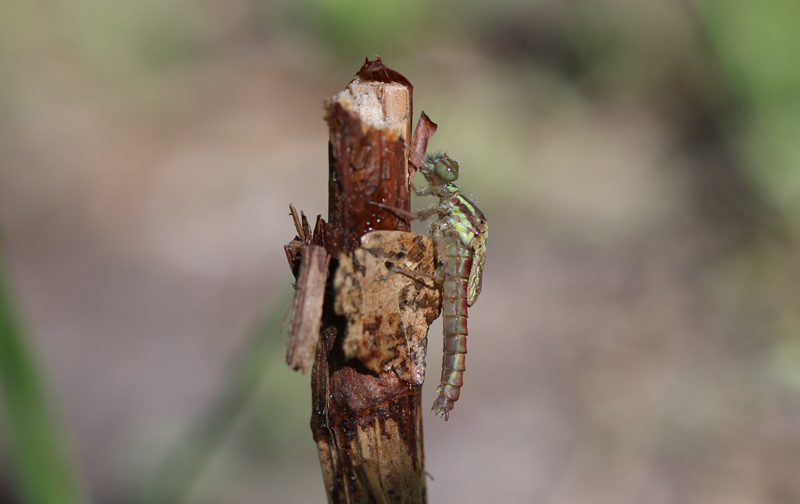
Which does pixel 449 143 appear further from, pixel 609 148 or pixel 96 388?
pixel 96 388

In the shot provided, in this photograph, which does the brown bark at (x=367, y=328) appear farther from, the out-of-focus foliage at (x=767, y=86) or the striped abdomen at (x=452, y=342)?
the out-of-focus foliage at (x=767, y=86)

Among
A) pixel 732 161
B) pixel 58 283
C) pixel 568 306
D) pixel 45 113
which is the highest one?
pixel 45 113

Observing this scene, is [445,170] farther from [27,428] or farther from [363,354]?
[27,428]

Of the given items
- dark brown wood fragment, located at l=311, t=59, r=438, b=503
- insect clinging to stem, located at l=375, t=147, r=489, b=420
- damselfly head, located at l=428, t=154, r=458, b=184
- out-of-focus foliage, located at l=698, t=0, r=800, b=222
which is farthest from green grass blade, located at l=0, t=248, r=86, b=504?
out-of-focus foliage, located at l=698, t=0, r=800, b=222

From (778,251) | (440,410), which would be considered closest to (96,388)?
(440,410)

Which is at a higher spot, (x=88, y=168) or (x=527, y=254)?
(x=88, y=168)

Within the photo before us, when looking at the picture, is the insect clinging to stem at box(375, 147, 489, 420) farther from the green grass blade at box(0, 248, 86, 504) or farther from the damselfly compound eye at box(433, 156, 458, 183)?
the green grass blade at box(0, 248, 86, 504)

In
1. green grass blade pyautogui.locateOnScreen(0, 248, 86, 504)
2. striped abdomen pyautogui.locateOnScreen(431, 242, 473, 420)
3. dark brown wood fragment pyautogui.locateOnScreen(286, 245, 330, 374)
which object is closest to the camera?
dark brown wood fragment pyautogui.locateOnScreen(286, 245, 330, 374)
